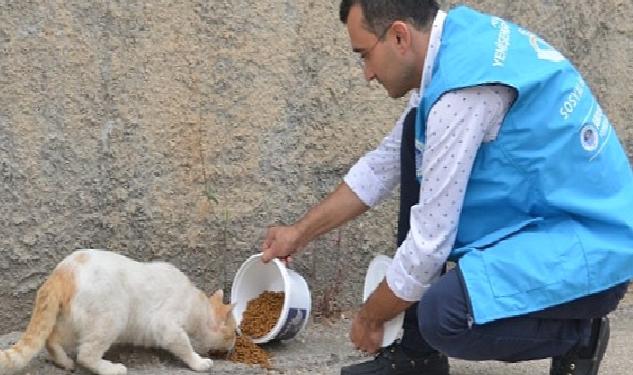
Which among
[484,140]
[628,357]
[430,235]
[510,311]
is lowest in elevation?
[628,357]

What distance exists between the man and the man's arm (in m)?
0.46

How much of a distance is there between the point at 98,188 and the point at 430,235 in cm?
121

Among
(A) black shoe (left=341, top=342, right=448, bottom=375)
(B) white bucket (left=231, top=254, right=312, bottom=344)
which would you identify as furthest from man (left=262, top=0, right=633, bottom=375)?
(B) white bucket (left=231, top=254, right=312, bottom=344)

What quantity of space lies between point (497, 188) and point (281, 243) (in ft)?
2.60

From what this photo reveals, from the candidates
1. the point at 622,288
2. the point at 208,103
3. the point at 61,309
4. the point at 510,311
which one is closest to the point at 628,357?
the point at 622,288

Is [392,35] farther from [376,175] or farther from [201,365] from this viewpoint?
[201,365]

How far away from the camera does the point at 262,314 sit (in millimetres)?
3367

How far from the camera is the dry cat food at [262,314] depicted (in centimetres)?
333

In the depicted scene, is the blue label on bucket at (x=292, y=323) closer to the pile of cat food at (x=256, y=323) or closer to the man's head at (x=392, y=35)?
the pile of cat food at (x=256, y=323)

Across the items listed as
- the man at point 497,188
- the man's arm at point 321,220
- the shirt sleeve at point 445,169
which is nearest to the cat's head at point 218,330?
the man's arm at point 321,220

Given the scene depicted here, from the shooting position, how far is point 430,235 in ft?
8.21

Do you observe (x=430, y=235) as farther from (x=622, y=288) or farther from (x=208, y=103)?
(x=208, y=103)

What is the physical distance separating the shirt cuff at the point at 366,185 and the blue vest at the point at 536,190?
19.9 inches

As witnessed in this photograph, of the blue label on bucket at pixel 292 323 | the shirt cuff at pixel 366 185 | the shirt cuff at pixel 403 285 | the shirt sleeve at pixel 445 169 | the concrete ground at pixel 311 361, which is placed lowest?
the concrete ground at pixel 311 361
